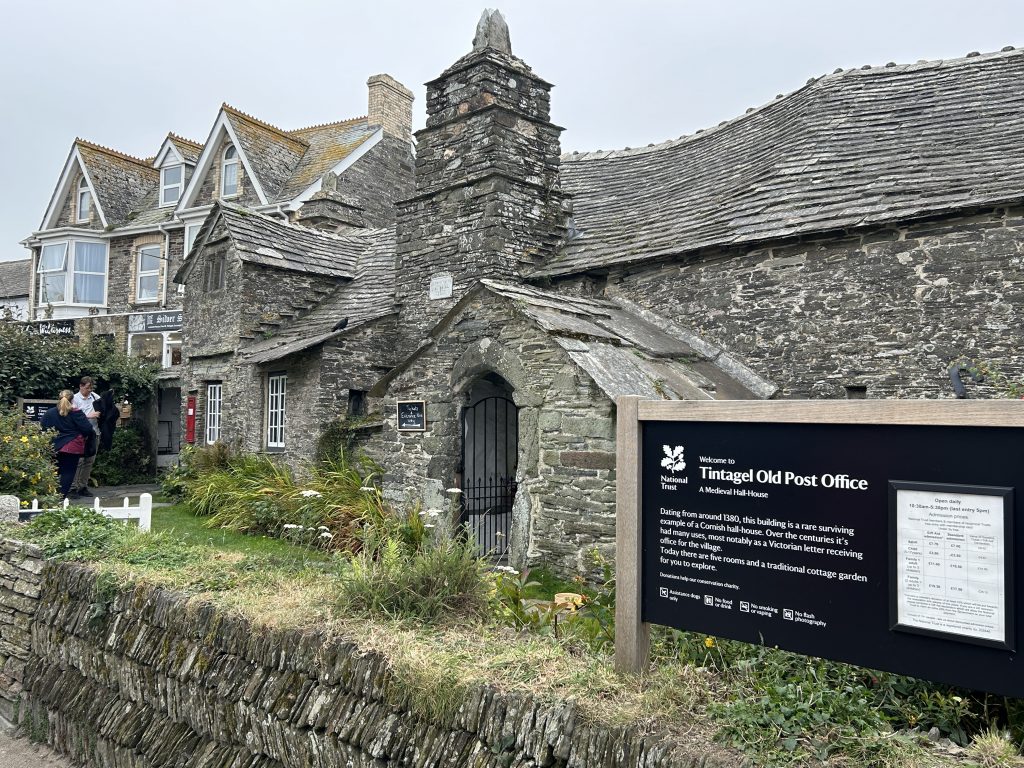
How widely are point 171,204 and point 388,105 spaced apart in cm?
866

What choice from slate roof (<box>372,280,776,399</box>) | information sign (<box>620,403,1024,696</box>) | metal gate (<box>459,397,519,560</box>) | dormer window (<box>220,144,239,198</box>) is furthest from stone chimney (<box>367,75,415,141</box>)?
information sign (<box>620,403,1024,696</box>)

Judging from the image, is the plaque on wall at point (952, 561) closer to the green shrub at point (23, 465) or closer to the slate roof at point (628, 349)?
the slate roof at point (628, 349)

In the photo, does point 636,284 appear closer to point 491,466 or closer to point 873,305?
point 873,305

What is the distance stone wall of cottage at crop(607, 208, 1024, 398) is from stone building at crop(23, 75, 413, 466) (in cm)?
1450

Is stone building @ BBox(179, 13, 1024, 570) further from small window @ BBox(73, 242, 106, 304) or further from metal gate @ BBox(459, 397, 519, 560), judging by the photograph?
small window @ BBox(73, 242, 106, 304)

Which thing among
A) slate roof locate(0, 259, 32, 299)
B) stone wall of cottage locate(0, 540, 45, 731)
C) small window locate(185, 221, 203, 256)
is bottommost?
stone wall of cottage locate(0, 540, 45, 731)

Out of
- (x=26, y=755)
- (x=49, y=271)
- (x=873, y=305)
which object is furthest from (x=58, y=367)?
(x=873, y=305)

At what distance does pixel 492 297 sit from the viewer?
8930 mm

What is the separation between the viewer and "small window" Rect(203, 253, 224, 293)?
16.6 m

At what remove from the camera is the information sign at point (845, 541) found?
8.61 ft

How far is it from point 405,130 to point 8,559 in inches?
876

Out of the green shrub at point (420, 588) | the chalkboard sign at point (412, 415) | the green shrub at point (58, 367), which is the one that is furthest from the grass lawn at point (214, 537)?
the green shrub at point (58, 367)

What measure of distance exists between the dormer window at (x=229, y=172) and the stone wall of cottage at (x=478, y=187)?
13920 millimetres

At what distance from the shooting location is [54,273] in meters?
27.2
